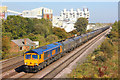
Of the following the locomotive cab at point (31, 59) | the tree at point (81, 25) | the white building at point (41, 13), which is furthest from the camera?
the white building at point (41, 13)

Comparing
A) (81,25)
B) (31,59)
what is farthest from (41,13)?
(31,59)

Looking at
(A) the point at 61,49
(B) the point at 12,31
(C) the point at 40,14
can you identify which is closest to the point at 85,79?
(A) the point at 61,49

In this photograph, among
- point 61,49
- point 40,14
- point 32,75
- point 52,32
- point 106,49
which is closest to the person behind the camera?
point 32,75

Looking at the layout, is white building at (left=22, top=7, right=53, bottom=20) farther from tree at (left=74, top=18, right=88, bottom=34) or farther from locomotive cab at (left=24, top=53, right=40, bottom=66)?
locomotive cab at (left=24, top=53, right=40, bottom=66)

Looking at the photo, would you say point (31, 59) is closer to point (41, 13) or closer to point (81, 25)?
point (81, 25)

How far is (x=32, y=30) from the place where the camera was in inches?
3017

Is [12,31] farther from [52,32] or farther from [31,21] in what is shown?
[52,32]

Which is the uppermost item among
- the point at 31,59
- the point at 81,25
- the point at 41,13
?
the point at 41,13

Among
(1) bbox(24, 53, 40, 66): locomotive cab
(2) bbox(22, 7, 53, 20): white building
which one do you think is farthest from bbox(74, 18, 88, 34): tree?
(1) bbox(24, 53, 40, 66): locomotive cab

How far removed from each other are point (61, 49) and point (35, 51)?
35.1 ft

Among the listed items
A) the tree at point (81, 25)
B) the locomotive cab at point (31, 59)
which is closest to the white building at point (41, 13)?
the tree at point (81, 25)

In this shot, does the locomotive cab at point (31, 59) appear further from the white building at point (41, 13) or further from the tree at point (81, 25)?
the white building at point (41, 13)

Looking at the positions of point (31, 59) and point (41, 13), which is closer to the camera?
point (31, 59)

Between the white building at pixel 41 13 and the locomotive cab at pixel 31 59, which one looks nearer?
the locomotive cab at pixel 31 59
